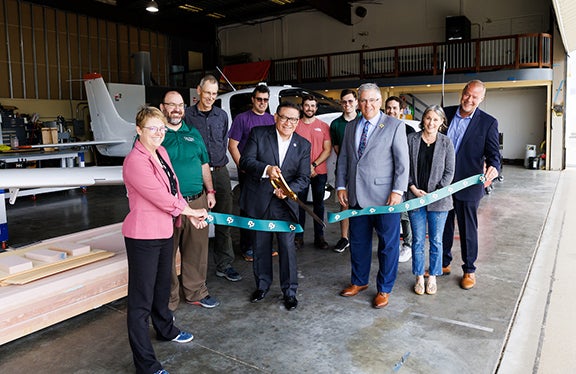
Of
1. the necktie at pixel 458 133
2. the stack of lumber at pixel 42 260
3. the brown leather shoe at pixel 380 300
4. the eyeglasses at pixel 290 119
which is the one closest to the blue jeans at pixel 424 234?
the brown leather shoe at pixel 380 300

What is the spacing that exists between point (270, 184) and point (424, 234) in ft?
4.45

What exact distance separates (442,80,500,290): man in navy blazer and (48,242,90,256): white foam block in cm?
304

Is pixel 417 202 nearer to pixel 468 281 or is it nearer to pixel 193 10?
pixel 468 281

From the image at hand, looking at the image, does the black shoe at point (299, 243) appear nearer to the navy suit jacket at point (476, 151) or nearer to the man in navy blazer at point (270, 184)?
the man in navy blazer at point (270, 184)

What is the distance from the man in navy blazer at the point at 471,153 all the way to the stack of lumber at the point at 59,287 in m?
2.80

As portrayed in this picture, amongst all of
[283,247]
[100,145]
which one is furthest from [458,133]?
[100,145]

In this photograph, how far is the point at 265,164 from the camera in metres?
3.37

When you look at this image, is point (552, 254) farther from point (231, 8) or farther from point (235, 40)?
point (235, 40)

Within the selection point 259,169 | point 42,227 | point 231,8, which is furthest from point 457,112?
point 231,8

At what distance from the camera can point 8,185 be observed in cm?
336

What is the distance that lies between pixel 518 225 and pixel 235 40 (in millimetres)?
18519

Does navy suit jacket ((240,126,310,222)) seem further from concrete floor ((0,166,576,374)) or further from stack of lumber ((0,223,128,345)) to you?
stack of lumber ((0,223,128,345))

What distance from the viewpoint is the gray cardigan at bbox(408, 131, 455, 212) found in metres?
3.54

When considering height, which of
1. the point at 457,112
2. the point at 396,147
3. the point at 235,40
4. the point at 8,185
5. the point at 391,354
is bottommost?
the point at 391,354
